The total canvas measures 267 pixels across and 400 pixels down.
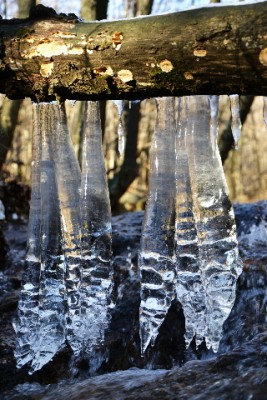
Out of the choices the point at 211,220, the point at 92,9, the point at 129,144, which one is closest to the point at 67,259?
the point at 211,220

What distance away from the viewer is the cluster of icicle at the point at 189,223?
3.16 m

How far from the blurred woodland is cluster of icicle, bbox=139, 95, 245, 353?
417 millimetres

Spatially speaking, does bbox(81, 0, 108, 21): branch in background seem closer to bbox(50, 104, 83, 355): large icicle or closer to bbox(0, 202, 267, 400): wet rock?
bbox(0, 202, 267, 400): wet rock

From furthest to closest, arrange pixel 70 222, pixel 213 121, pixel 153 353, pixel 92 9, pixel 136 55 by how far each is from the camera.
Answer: pixel 92 9 < pixel 153 353 < pixel 70 222 < pixel 213 121 < pixel 136 55

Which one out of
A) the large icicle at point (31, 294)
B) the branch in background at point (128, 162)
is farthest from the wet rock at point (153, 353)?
the branch in background at point (128, 162)

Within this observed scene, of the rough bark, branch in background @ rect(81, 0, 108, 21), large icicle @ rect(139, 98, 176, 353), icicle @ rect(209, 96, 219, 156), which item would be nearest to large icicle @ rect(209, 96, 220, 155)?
icicle @ rect(209, 96, 219, 156)

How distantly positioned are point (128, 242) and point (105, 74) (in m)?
3.37

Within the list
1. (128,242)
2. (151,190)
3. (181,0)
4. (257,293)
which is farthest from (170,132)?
(181,0)

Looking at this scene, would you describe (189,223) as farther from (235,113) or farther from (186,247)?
(235,113)

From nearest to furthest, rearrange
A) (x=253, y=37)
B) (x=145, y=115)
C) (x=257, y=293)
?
(x=253, y=37) < (x=257, y=293) < (x=145, y=115)

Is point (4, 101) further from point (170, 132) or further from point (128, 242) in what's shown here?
point (170, 132)

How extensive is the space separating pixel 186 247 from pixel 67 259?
0.75 metres

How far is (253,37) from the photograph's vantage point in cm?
210

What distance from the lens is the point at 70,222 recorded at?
3.50m
